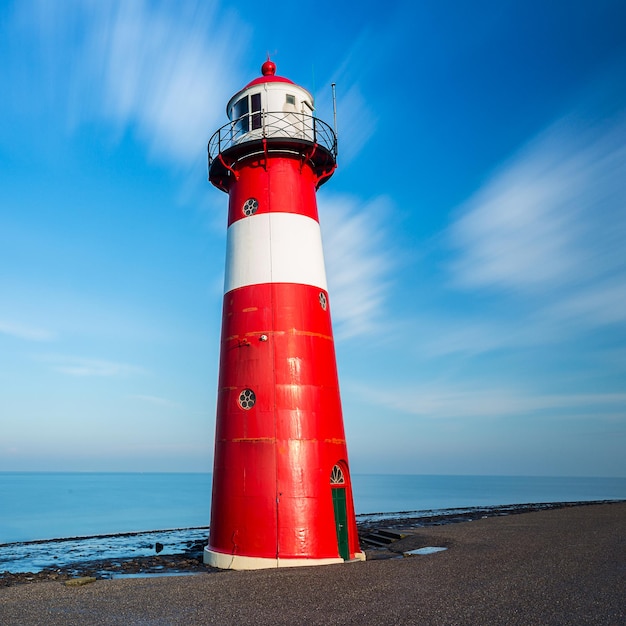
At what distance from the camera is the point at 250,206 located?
1574 cm

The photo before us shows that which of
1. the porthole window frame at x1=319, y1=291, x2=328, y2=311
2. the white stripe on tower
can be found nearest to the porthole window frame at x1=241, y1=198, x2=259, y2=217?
the white stripe on tower

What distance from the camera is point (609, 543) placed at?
53.4ft

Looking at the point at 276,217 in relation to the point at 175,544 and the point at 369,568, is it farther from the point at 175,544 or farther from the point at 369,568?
the point at 175,544

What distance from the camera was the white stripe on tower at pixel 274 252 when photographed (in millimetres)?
15062

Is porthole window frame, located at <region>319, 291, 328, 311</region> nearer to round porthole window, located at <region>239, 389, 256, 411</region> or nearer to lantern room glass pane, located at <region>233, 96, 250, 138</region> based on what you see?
round porthole window, located at <region>239, 389, 256, 411</region>

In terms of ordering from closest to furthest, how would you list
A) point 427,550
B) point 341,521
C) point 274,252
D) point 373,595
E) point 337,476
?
point 373,595 → point 341,521 → point 337,476 → point 274,252 → point 427,550

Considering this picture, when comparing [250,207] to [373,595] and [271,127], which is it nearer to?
[271,127]

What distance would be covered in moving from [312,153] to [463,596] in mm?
11373

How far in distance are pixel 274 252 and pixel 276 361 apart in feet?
9.49

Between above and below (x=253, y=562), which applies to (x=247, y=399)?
above

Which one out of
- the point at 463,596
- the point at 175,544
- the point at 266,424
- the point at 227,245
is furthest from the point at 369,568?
the point at 175,544

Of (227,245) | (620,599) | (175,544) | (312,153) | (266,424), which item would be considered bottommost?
(620,599)

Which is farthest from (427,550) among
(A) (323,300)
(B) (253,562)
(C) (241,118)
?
(C) (241,118)

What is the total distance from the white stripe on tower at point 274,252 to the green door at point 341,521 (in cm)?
544
